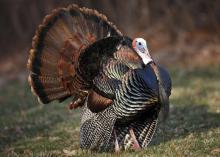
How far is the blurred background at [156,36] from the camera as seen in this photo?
13.0 m

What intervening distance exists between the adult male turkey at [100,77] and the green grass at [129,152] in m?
0.27

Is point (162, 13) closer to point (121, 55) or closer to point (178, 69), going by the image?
point (178, 69)

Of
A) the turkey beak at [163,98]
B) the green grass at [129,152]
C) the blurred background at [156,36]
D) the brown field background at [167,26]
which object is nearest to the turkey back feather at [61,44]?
the green grass at [129,152]

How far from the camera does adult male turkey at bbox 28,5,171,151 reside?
656 centimetres

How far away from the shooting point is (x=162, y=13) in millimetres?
16562

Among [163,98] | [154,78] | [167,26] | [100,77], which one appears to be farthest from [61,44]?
[167,26]

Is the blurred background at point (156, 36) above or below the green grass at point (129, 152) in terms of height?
above

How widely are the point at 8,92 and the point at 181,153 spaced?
7839 millimetres

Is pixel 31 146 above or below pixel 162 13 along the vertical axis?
below

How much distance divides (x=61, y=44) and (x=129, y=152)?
1489 mm

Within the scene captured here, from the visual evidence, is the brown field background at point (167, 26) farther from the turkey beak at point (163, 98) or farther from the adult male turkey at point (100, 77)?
the turkey beak at point (163, 98)

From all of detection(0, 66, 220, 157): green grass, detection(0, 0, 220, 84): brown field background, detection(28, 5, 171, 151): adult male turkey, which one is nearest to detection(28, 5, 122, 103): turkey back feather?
detection(28, 5, 171, 151): adult male turkey

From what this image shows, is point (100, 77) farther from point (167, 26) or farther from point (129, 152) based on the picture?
point (167, 26)

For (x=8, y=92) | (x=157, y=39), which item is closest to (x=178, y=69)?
(x=157, y=39)
